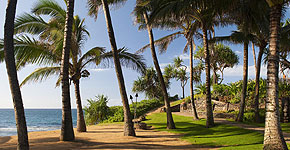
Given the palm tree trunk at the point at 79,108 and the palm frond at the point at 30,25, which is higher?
the palm frond at the point at 30,25

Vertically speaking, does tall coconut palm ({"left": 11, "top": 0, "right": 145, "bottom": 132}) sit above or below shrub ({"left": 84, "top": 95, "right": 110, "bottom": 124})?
above

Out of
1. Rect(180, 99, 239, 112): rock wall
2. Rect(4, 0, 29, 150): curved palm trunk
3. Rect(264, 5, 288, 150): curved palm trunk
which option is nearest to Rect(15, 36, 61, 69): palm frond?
Rect(4, 0, 29, 150): curved palm trunk

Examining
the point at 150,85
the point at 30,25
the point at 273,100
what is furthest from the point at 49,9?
the point at 150,85

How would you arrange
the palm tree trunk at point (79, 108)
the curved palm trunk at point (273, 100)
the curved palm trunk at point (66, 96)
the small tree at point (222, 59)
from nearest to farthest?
the curved palm trunk at point (273, 100), the curved palm trunk at point (66, 96), the palm tree trunk at point (79, 108), the small tree at point (222, 59)

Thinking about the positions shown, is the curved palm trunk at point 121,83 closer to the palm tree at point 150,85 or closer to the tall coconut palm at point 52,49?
the tall coconut palm at point 52,49

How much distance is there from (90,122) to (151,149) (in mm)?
15700

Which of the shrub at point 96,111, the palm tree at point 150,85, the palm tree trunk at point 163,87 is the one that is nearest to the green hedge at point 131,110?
the shrub at point 96,111

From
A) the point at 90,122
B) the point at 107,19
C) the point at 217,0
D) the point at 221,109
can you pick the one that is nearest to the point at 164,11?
the point at 217,0

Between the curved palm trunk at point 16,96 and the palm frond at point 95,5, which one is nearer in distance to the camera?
the curved palm trunk at point 16,96

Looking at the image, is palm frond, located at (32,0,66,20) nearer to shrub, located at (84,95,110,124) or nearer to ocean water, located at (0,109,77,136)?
shrub, located at (84,95,110,124)

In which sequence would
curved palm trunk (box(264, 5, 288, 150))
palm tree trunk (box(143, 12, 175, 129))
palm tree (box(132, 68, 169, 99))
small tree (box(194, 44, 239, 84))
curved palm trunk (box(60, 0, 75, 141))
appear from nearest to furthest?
curved palm trunk (box(264, 5, 288, 150)), curved palm trunk (box(60, 0, 75, 141)), palm tree trunk (box(143, 12, 175, 129)), small tree (box(194, 44, 239, 84)), palm tree (box(132, 68, 169, 99))

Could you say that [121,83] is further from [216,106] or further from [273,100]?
[216,106]

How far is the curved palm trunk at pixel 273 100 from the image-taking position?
19.7 ft

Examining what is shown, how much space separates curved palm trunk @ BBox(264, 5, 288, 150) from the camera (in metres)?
6.01
